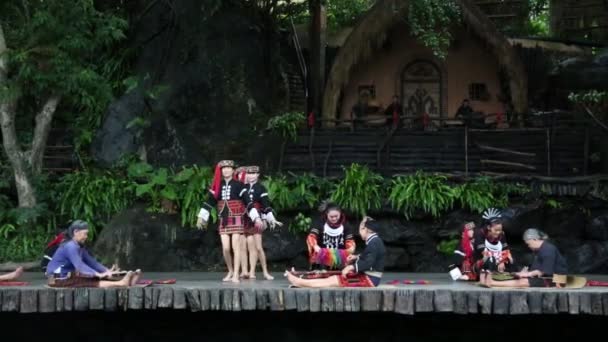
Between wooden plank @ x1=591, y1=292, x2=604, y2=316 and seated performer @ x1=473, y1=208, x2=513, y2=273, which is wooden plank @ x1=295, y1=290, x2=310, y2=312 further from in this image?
wooden plank @ x1=591, y1=292, x2=604, y2=316

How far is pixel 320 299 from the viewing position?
12039 millimetres

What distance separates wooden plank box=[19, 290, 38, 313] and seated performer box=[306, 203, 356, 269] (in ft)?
10.7

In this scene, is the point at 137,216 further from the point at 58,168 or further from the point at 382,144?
the point at 382,144

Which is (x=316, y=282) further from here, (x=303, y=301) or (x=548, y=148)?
(x=548, y=148)

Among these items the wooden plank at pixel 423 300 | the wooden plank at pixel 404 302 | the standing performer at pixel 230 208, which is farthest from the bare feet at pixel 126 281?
the wooden plank at pixel 423 300

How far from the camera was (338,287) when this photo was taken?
1242cm

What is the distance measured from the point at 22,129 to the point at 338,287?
33.7 ft

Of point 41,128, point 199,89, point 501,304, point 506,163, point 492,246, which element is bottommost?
point 501,304

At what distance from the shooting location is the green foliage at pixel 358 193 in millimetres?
17688

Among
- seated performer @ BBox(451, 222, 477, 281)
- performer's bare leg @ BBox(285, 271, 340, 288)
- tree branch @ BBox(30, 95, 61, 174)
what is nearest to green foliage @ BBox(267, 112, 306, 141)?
tree branch @ BBox(30, 95, 61, 174)

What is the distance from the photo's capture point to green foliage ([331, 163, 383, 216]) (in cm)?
1769

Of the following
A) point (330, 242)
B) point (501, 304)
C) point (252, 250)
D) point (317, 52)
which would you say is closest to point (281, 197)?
point (252, 250)

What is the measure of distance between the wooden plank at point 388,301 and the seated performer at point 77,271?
9.27 ft

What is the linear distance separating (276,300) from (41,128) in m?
8.03
